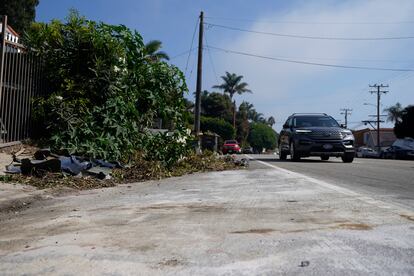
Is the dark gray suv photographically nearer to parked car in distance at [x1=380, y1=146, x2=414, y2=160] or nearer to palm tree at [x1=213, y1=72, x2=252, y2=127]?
parked car in distance at [x1=380, y1=146, x2=414, y2=160]

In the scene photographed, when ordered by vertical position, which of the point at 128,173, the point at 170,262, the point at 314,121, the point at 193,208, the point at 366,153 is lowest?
the point at 170,262

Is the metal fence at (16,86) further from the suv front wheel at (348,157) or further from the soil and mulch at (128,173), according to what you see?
the suv front wheel at (348,157)

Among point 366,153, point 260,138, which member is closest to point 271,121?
point 260,138

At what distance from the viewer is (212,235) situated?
4.02m

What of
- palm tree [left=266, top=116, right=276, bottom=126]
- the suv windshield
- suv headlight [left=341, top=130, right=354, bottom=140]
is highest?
palm tree [left=266, top=116, right=276, bottom=126]

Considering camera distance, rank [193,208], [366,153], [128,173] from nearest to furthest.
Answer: [193,208] < [128,173] < [366,153]

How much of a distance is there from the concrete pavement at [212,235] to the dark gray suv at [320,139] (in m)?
8.66

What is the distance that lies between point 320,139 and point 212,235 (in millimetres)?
11454

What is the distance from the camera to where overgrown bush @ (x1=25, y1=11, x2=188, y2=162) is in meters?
9.74

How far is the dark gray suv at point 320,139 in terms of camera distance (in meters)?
14.9

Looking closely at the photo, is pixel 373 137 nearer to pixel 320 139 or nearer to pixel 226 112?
pixel 226 112

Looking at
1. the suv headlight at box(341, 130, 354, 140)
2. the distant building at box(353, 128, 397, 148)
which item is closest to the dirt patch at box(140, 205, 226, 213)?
the suv headlight at box(341, 130, 354, 140)

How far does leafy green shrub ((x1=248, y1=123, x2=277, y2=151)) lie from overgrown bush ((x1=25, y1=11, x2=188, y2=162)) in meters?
95.6

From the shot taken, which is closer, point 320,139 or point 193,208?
point 193,208
